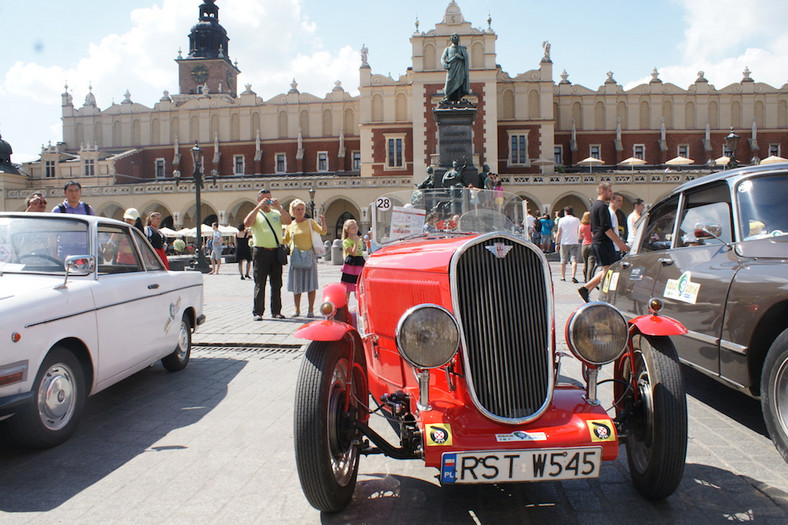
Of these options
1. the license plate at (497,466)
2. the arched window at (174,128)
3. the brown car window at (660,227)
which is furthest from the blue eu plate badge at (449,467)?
the arched window at (174,128)

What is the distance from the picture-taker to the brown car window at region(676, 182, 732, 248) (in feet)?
14.4

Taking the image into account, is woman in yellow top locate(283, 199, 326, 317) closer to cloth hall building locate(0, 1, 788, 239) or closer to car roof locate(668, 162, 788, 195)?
car roof locate(668, 162, 788, 195)

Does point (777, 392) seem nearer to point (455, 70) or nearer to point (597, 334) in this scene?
point (597, 334)

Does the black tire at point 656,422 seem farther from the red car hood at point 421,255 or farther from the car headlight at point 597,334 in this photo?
the red car hood at point 421,255

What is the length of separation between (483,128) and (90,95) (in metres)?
42.4

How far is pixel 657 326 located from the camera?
3100 mm

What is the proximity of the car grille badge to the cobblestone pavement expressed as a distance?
1.28 metres

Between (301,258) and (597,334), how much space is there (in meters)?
6.56

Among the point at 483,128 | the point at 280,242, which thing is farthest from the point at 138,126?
the point at 280,242

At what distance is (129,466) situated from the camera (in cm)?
349

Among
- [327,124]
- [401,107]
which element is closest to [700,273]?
[401,107]

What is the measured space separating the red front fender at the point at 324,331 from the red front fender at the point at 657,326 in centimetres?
160

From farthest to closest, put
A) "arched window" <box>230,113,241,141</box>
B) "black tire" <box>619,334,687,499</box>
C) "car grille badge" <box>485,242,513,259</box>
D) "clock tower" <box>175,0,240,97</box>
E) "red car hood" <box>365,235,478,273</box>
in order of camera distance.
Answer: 1. "clock tower" <box>175,0,240,97</box>
2. "arched window" <box>230,113,241,141</box>
3. "red car hood" <box>365,235,478,273</box>
4. "car grille badge" <box>485,242,513,259</box>
5. "black tire" <box>619,334,687,499</box>

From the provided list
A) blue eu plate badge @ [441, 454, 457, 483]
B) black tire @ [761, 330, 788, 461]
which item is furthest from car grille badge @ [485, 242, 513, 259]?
black tire @ [761, 330, 788, 461]
